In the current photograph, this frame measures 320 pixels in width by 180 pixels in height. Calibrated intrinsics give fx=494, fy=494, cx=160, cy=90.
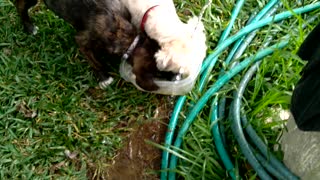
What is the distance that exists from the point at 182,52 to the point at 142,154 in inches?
32.4

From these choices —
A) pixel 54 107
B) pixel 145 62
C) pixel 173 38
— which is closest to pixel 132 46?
pixel 145 62

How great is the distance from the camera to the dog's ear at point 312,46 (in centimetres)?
223

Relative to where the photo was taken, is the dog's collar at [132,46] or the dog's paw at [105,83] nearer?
the dog's collar at [132,46]

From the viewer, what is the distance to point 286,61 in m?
3.51

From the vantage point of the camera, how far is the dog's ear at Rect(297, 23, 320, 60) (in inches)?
87.7

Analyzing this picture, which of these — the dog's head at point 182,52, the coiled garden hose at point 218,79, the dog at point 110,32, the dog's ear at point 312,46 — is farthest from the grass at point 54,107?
the dog's ear at point 312,46

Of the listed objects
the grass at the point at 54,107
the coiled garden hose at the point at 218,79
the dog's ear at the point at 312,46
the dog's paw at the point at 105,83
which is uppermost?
the dog's ear at the point at 312,46

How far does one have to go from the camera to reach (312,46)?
227 centimetres

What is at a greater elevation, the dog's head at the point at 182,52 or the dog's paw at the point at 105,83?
the dog's head at the point at 182,52

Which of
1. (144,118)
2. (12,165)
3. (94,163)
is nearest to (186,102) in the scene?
(144,118)

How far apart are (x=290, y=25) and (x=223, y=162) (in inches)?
51.4

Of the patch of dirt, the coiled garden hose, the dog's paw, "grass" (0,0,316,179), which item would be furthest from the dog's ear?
the dog's paw

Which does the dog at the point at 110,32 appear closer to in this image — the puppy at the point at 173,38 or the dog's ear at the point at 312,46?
the puppy at the point at 173,38

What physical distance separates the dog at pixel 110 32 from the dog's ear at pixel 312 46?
1.12 metres
